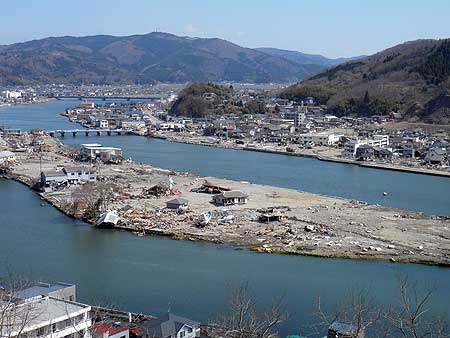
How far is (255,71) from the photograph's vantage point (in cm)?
6719

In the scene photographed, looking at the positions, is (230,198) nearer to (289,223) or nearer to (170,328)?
(289,223)

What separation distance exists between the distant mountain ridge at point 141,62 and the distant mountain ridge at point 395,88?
94.6 ft

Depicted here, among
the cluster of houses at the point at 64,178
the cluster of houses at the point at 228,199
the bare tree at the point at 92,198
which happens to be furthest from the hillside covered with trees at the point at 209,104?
the cluster of houses at the point at 228,199

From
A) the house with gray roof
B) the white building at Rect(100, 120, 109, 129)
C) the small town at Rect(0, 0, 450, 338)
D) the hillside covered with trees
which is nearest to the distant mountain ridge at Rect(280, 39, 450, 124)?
the small town at Rect(0, 0, 450, 338)

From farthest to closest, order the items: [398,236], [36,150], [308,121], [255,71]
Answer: [255,71], [308,121], [36,150], [398,236]

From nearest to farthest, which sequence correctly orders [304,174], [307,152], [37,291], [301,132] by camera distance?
[37,291], [304,174], [307,152], [301,132]

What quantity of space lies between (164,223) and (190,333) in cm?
334

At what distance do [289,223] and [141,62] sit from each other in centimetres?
6847

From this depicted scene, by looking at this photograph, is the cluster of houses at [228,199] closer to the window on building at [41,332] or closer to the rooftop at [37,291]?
the rooftop at [37,291]

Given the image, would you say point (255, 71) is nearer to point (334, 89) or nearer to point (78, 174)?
point (334, 89)

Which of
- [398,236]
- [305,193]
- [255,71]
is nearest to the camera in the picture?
[398,236]

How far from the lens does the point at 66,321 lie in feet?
9.78

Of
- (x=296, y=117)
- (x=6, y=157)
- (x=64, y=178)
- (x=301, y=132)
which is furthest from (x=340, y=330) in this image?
(x=296, y=117)

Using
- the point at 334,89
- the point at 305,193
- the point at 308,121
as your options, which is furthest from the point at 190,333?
the point at 334,89
